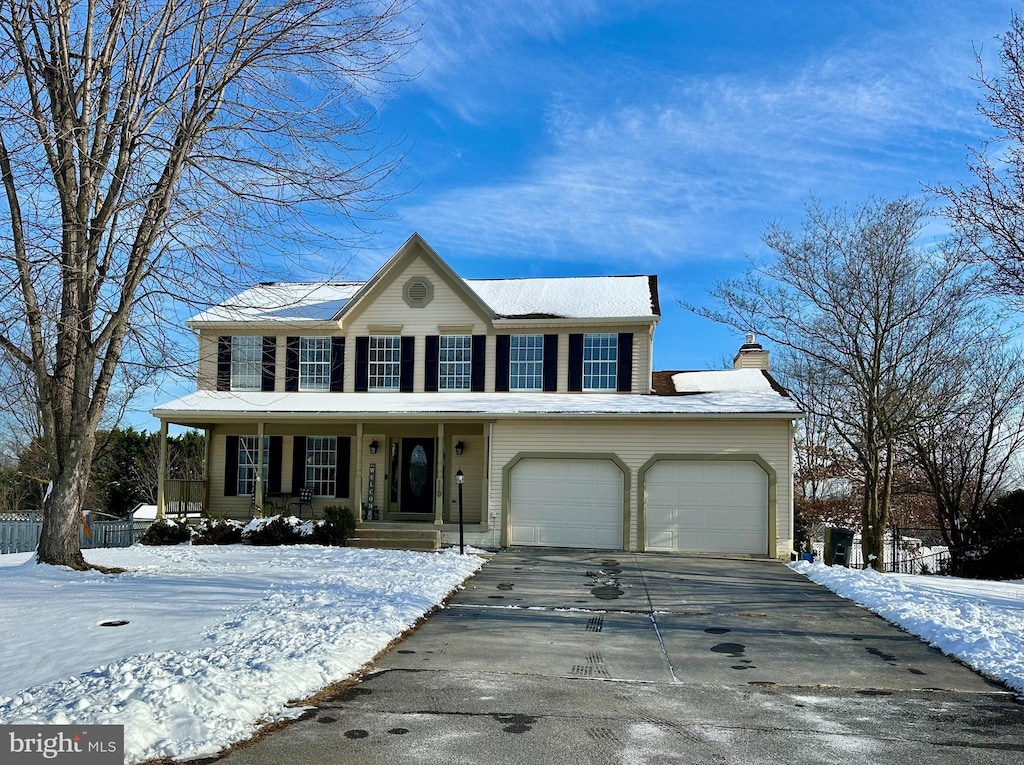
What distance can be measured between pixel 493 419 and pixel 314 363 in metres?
5.76

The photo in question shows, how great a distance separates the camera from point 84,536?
19.4 m

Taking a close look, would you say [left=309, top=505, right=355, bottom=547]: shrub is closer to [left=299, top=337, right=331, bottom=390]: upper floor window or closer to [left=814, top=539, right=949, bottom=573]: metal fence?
[left=299, top=337, right=331, bottom=390]: upper floor window

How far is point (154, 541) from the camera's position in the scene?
18.3 meters

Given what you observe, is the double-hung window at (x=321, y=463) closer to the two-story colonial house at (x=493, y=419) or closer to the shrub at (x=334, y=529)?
the two-story colonial house at (x=493, y=419)

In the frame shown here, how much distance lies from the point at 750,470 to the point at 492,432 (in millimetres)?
6176

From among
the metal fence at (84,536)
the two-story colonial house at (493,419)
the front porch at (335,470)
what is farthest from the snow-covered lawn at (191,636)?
the front porch at (335,470)

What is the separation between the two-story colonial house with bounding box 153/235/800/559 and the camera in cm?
1884

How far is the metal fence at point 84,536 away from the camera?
19812 mm

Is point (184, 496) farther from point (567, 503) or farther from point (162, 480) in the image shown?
point (567, 503)

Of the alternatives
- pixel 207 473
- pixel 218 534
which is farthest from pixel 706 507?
pixel 207 473

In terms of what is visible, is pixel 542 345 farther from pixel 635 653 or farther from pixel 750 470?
pixel 635 653

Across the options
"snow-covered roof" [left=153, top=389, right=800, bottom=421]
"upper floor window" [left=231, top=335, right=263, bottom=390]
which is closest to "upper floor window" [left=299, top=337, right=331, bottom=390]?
"snow-covered roof" [left=153, top=389, right=800, bottom=421]

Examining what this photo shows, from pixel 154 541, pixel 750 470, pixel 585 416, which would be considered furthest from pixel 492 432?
pixel 154 541

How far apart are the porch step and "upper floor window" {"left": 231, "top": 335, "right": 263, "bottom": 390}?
6.02 meters
